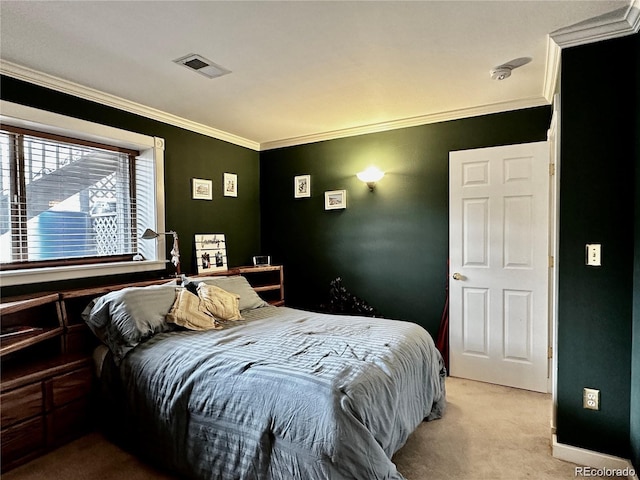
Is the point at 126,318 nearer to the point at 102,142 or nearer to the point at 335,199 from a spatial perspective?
the point at 102,142

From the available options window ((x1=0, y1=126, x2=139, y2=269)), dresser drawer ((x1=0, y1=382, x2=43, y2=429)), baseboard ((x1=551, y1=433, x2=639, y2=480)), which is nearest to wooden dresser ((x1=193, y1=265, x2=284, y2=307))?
window ((x1=0, y1=126, x2=139, y2=269))

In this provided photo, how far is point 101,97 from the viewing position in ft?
9.81

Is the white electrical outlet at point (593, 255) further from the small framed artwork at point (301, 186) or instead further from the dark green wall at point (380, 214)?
the small framed artwork at point (301, 186)

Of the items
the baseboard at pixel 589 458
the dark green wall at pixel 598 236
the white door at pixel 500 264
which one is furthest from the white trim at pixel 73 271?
the baseboard at pixel 589 458

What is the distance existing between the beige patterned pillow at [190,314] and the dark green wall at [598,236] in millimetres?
2235

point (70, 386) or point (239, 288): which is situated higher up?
point (239, 288)

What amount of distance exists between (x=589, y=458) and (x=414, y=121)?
2.90 m

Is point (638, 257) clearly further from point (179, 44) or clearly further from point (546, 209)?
point (179, 44)

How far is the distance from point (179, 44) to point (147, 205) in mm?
1657

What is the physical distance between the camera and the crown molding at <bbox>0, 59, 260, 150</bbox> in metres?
2.51

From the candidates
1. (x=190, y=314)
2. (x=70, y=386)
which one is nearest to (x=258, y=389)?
(x=190, y=314)

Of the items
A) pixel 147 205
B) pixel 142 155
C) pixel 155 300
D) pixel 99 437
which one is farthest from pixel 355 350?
pixel 142 155

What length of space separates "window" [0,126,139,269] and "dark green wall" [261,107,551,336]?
1722 mm

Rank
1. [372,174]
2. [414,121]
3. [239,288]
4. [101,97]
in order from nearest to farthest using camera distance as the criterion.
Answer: [101,97]
[239,288]
[414,121]
[372,174]
